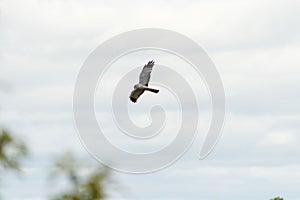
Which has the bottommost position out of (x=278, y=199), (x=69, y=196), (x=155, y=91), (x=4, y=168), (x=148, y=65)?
(x=69, y=196)

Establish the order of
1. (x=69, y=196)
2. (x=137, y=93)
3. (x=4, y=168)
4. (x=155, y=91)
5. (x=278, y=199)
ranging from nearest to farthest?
(x=69, y=196), (x=4, y=168), (x=155, y=91), (x=137, y=93), (x=278, y=199)

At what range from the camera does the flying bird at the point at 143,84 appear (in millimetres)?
61537

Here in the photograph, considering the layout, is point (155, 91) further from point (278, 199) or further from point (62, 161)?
point (278, 199)

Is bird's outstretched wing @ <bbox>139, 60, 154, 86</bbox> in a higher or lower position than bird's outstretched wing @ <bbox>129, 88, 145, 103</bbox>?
higher

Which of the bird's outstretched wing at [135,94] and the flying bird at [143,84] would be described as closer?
the flying bird at [143,84]

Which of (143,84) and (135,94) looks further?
(135,94)

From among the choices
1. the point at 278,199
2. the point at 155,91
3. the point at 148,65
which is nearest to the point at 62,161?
the point at 155,91

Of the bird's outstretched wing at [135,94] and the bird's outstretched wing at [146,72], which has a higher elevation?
the bird's outstretched wing at [146,72]

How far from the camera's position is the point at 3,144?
4456 centimetres

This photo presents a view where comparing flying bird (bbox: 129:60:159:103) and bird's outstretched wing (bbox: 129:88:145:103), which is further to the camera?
bird's outstretched wing (bbox: 129:88:145:103)

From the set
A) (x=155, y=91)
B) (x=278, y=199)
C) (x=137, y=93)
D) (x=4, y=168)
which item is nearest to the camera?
(x=4, y=168)

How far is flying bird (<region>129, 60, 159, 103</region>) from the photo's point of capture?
61.5 metres

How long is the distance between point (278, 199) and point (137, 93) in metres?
88.0

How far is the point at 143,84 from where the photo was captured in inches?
2432
